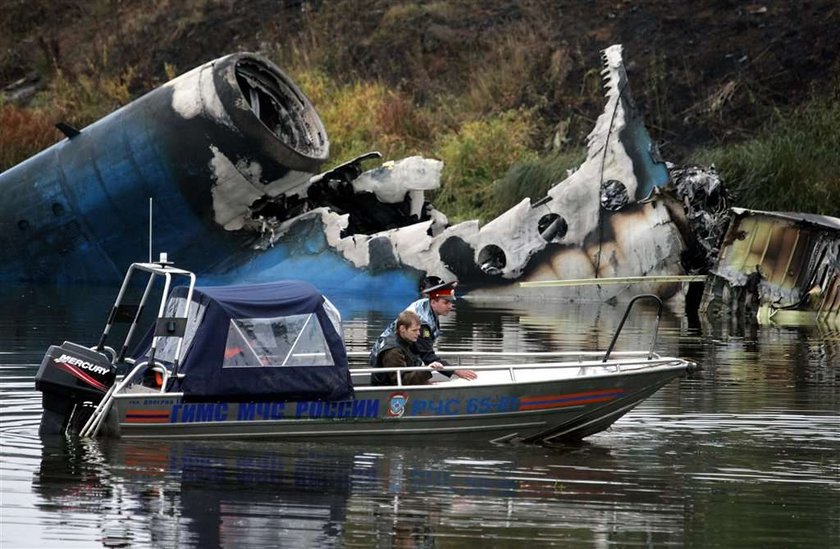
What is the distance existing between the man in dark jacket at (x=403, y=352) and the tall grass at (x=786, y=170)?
757 inches

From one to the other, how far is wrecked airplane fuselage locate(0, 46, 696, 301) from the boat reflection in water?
1600cm

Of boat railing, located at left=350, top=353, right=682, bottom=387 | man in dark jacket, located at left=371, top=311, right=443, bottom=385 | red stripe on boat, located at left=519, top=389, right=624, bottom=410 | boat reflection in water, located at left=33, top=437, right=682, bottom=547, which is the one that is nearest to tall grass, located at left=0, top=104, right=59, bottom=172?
boat railing, located at left=350, top=353, right=682, bottom=387

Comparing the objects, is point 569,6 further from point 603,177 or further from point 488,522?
point 488,522

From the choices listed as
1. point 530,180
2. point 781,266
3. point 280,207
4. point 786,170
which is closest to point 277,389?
point 781,266

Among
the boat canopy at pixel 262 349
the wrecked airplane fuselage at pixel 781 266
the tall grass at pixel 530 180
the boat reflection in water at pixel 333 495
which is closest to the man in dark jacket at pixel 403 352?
the boat canopy at pixel 262 349

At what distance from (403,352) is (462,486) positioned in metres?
2.33

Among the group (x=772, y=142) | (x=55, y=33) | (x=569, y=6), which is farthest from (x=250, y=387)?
(x=55, y=33)

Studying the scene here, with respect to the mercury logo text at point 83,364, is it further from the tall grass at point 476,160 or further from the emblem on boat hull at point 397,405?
the tall grass at point 476,160

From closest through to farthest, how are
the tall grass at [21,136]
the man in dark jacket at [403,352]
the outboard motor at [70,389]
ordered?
the outboard motor at [70,389] < the man in dark jacket at [403,352] < the tall grass at [21,136]

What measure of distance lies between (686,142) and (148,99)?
14720mm

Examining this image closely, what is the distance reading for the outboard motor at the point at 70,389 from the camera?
14647mm

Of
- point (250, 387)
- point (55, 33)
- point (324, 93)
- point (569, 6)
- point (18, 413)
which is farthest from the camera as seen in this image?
point (55, 33)

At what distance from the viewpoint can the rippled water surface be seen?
11242 millimetres

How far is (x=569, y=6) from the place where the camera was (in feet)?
157
